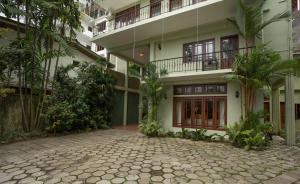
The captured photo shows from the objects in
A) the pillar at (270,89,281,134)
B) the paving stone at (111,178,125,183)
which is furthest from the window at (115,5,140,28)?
the paving stone at (111,178,125,183)

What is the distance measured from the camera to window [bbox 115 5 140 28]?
514 inches

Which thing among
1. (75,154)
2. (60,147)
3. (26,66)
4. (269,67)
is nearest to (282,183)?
(269,67)

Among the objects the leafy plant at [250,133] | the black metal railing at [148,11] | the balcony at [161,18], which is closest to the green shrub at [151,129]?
the leafy plant at [250,133]

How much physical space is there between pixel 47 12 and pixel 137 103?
9188mm

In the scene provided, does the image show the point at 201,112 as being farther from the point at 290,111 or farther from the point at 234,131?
the point at 290,111

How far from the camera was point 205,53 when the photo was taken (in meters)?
9.88

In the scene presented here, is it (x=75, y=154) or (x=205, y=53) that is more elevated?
(x=205, y=53)

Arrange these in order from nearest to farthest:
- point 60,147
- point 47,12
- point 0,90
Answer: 1. point 60,147
2. point 0,90
3. point 47,12

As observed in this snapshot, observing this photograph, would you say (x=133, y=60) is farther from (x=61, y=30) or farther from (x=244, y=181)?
(x=244, y=181)

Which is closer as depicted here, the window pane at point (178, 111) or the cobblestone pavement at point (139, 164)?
the cobblestone pavement at point (139, 164)

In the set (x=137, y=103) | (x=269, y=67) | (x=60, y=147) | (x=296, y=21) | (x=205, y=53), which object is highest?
(x=296, y=21)

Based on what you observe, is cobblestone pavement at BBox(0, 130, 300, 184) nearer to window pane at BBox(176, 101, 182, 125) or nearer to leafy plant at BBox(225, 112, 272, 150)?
leafy plant at BBox(225, 112, 272, 150)

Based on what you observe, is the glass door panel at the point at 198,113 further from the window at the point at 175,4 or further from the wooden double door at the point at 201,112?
the window at the point at 175,4

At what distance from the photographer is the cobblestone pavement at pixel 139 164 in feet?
13.2
